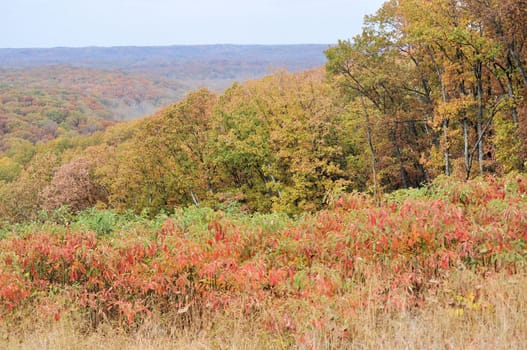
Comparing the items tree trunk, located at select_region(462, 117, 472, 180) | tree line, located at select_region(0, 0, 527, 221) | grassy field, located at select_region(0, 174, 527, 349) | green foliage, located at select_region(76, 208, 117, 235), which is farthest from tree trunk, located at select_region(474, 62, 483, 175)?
green foliage, located at select_region(76, 208, 117, 235)

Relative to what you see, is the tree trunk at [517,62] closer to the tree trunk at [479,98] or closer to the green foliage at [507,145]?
the green foliage at [507,145]

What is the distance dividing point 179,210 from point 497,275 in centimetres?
548

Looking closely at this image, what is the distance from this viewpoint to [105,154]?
44.2m

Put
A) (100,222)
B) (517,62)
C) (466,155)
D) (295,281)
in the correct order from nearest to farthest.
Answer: (295,281) < (100,222) < (517,62) < (466,155)

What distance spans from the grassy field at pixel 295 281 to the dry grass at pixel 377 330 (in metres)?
0.02

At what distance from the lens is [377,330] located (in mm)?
4441

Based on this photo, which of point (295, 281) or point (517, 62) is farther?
point (517, 62)

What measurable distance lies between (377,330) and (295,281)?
4.39ft

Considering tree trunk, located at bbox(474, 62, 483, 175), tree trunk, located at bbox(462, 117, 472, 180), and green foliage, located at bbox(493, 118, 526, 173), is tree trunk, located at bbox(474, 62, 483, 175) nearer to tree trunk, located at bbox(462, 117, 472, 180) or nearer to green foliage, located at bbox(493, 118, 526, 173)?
tree trunk, located at bbox(462, 117, 472, 180)

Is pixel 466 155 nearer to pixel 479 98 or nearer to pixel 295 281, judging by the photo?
pixel 479 98

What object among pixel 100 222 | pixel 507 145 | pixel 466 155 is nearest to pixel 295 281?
pixel 100 222

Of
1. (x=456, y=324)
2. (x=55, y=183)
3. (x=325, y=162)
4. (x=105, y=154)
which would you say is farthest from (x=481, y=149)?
(x=105, y=154)

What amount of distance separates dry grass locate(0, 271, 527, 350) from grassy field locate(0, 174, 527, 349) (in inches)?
0.7

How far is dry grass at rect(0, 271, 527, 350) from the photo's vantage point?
4086mm
